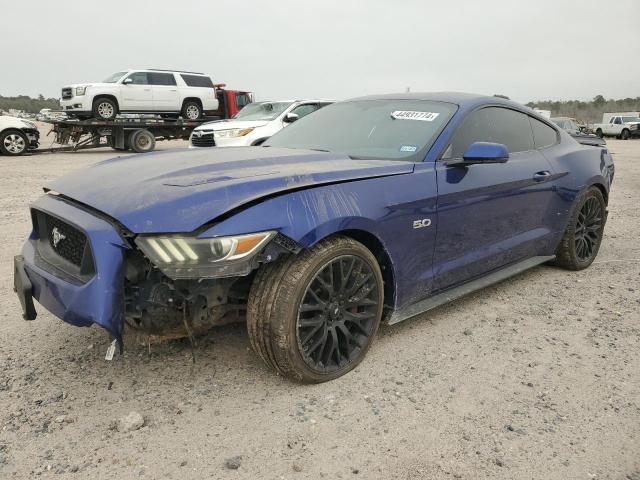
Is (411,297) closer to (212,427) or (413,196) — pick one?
(413,196)

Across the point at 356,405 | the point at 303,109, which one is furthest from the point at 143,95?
the point at 356,405

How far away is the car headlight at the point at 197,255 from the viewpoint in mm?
2156

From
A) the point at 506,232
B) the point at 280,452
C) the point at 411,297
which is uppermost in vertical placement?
the point at 506,232

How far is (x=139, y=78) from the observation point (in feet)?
57.3

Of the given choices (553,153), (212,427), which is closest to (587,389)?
(212,427)

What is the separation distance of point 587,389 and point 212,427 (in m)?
1.91

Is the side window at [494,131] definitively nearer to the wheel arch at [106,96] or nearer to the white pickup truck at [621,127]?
the wheel arch at [106,96]

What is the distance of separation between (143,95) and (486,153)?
1674cm

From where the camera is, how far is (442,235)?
310 cm

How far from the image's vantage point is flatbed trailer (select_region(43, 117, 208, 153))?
648 inches

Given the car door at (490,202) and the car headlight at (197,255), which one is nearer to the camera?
the car headlight at (197,255)

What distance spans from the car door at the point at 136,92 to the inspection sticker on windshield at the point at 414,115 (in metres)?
15.8

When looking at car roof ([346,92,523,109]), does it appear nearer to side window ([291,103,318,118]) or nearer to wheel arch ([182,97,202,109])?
side window ([291,103,318,118])

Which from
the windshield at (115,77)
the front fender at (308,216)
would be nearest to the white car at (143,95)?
the windshield at (115,77)
